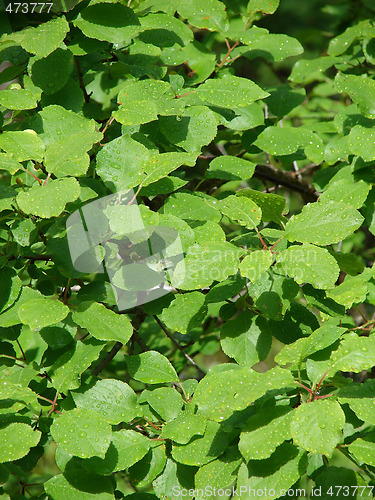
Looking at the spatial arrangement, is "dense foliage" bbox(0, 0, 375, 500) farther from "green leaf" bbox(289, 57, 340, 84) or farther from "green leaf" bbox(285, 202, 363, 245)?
"green leaf" bbox(289, 57, 340, 84)

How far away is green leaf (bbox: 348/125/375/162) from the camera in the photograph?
3.62 feet

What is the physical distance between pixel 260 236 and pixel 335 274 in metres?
0.17

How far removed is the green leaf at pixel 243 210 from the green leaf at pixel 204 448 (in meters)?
0.39

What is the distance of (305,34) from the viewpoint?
2164 mm

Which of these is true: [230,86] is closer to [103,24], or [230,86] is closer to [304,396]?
[103,24]

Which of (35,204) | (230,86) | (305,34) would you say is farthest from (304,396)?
(305,34)

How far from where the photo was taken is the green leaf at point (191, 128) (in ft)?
3.59

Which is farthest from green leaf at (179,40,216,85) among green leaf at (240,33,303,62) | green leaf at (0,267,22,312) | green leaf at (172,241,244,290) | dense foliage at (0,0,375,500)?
green leaf at (0,267,22,312)

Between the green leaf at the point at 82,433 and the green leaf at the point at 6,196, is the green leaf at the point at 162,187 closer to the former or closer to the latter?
the green leaf at the point at 6,196

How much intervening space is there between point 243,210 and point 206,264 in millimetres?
136

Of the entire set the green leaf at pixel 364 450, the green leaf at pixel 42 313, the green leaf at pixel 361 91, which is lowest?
the green leaf at pixel 364 450

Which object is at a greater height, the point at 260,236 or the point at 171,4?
the point at 171,4

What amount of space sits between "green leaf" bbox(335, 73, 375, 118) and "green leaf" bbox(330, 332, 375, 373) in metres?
0.53

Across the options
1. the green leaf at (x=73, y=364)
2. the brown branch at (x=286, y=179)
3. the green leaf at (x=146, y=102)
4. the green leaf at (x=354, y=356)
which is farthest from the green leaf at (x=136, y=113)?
the brown branch at (x=286, y=179)
